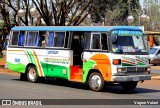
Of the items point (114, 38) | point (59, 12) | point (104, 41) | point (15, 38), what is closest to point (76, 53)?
point (104, 41)

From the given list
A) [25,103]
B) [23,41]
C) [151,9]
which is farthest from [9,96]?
[151,9]

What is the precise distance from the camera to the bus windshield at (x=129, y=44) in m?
16.1

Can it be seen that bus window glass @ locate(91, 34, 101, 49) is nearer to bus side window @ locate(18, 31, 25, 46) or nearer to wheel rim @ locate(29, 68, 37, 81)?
wheel rim @ locate(29, 68, 37, 81)

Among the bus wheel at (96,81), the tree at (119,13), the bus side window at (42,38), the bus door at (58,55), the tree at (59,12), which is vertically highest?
the tree at (119,13)

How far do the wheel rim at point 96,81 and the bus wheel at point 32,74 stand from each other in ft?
12.4

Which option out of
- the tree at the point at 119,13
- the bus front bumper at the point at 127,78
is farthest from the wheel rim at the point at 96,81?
the tree at the point at 119,13

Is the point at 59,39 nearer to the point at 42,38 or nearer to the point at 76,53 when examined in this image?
the point at 76,53

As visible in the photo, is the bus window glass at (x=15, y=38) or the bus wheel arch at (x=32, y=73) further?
the bus window glass at (x=15, y=38)

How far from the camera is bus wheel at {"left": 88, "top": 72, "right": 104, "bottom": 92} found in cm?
1636

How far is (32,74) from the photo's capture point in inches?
783

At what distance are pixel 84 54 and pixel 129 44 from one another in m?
1.85

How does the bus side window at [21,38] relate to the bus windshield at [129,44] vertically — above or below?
above

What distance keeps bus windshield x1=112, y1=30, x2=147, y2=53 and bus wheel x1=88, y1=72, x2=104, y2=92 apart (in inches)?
49.6

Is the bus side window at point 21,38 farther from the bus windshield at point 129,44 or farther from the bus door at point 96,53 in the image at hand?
the bus windshield at point 129,44
